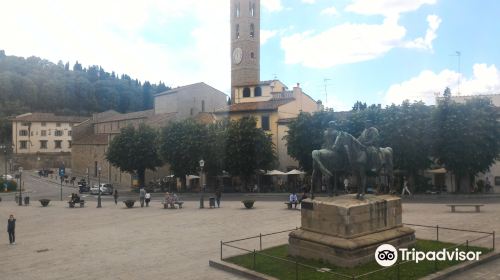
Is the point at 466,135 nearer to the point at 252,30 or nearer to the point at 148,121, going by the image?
the point at 148,121

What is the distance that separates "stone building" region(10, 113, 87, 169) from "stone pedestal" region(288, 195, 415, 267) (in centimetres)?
8487

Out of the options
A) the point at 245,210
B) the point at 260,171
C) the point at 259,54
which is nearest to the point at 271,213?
the point at 245,210

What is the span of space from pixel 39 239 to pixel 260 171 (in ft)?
87.1

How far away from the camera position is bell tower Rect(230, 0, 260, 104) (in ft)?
263

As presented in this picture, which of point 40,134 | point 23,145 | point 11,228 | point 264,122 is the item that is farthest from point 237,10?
point 11,228

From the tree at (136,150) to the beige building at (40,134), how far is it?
4413cm

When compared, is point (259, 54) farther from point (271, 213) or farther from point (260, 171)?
point (271, 213)

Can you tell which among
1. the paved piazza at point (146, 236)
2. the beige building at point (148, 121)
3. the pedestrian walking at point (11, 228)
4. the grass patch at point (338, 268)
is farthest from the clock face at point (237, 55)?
the grass patch at point (338, 268)

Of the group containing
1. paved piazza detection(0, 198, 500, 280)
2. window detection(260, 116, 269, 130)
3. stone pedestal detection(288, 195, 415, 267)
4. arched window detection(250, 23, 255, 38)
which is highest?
arched window detection(250, 23, 255, 38)

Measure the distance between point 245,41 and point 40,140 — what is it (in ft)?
159

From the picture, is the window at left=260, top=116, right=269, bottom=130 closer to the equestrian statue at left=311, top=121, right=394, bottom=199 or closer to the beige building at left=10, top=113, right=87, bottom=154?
the equestrian statue at left=311, top=121, right=394, bottom=199

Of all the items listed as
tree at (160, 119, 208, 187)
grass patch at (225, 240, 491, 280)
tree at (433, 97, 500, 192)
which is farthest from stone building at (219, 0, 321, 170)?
grass patch at (225, 240, 491, 280)

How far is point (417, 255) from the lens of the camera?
13.8m

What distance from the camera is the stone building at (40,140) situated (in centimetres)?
9081
